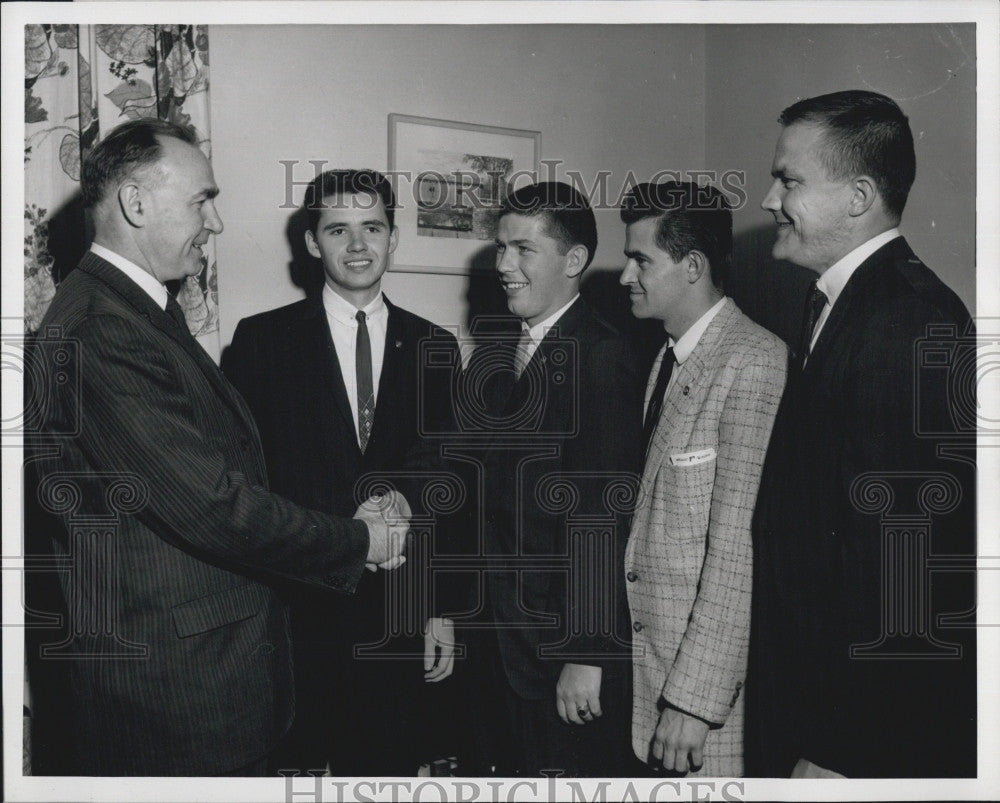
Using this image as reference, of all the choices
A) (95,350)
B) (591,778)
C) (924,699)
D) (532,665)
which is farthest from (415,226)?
(924,699)

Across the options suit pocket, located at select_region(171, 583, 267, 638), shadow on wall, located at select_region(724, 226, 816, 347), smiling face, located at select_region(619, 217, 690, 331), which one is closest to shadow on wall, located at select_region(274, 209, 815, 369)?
shadow on wall, located at select_region(724, 226, 816, 347)

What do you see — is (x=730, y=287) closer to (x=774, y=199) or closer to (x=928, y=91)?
(x=774, y=199)

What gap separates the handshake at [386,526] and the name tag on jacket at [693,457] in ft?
1.89

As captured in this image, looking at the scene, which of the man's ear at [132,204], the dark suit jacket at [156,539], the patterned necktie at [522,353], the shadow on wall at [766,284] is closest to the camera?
the dark suit jacket at [156,539]

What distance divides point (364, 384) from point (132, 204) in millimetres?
582

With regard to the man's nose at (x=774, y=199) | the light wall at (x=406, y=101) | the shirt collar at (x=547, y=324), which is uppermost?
the light wall at (x=406, y=101)

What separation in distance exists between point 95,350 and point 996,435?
167cm

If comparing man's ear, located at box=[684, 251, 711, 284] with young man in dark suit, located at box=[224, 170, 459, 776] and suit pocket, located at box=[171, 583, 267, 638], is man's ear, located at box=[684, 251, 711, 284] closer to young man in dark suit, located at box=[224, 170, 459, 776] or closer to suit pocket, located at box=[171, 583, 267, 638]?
young man in dark suit, located at box=[224, 170, 459, 776]

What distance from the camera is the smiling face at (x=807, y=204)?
1551 millimetres

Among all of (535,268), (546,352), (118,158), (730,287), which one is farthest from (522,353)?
(118,158)

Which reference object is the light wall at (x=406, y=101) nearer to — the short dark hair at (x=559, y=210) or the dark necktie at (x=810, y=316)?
the short dark hair at (x=559, y=210)

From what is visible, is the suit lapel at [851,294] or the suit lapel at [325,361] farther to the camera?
the suit lapel at [325,361]

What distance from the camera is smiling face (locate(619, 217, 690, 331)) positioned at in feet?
5.59

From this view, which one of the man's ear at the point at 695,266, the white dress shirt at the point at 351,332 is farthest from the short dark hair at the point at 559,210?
the white dress shirt at the point at 351,332
